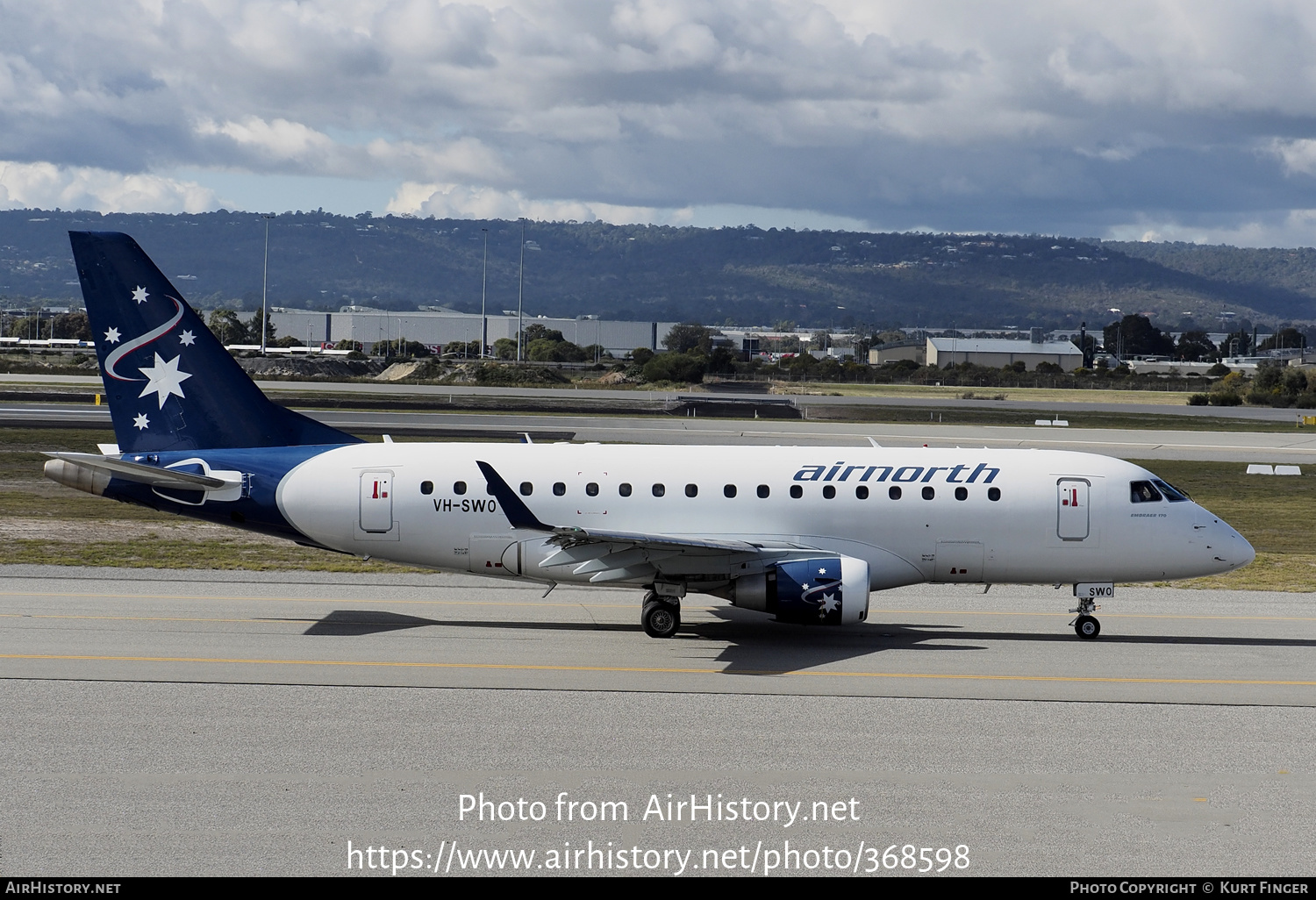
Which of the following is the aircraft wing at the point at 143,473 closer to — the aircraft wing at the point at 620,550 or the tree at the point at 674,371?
the aircraft wing at the point at 620,550

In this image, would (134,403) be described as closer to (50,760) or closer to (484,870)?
(50,760)

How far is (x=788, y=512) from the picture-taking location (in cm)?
2278

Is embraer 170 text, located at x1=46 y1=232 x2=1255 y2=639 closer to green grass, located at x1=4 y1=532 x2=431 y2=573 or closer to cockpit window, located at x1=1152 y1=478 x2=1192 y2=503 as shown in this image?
cockpit window, located at x1=1152 y1=478 x2=1192 y2=503

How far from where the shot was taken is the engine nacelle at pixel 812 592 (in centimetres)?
2117

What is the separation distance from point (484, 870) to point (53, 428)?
182ft

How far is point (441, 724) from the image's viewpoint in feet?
53.7

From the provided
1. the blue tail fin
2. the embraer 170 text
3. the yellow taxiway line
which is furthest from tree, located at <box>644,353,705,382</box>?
the yellow taxiway line

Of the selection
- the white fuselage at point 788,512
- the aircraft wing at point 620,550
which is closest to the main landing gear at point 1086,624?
the white fuselage at point 788,512

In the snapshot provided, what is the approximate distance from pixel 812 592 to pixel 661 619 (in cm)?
287

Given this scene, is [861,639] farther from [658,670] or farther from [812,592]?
[658,670]

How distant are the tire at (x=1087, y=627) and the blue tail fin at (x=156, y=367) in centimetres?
1561

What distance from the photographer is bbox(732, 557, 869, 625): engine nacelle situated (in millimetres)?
21172

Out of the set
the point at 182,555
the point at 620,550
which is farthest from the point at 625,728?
the point at 182,555

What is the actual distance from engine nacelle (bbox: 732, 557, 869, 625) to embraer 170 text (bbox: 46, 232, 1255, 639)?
1.03m
